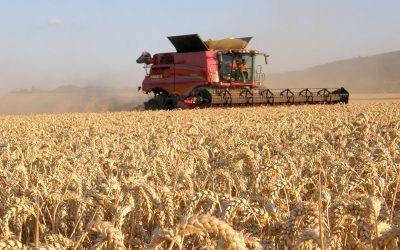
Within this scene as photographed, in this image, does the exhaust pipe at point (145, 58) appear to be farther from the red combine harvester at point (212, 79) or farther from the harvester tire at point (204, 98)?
the harvester tire at point (204, 98)

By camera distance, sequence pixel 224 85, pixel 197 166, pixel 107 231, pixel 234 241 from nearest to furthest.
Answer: pixel 234 241 < pixel 107 231 < pixel 197 166 < pixel 224 85

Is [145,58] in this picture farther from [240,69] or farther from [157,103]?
[240,69]

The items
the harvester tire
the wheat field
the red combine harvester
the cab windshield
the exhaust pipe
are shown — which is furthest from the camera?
the exhaust pipe

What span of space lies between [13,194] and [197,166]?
2449 millimetres

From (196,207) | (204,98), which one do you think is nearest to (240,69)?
(204,98)

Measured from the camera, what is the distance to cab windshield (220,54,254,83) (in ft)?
76.5

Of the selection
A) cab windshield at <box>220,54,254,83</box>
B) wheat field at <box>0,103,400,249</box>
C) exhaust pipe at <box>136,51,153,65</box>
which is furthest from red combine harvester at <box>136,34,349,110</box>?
wheat field at <box>0,103,400,249</box>

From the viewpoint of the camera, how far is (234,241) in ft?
4.82

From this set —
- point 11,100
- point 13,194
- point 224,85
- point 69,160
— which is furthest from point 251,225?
point 11,100

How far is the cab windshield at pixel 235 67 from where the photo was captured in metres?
23.3

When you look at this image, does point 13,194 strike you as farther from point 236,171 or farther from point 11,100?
point 11,100

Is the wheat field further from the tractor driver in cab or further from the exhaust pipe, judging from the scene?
the exhaust pipe

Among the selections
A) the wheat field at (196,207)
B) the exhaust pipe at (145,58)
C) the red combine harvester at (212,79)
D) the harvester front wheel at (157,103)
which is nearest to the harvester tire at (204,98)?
the red combine harvester at (212,79)

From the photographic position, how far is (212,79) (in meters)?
22.9
